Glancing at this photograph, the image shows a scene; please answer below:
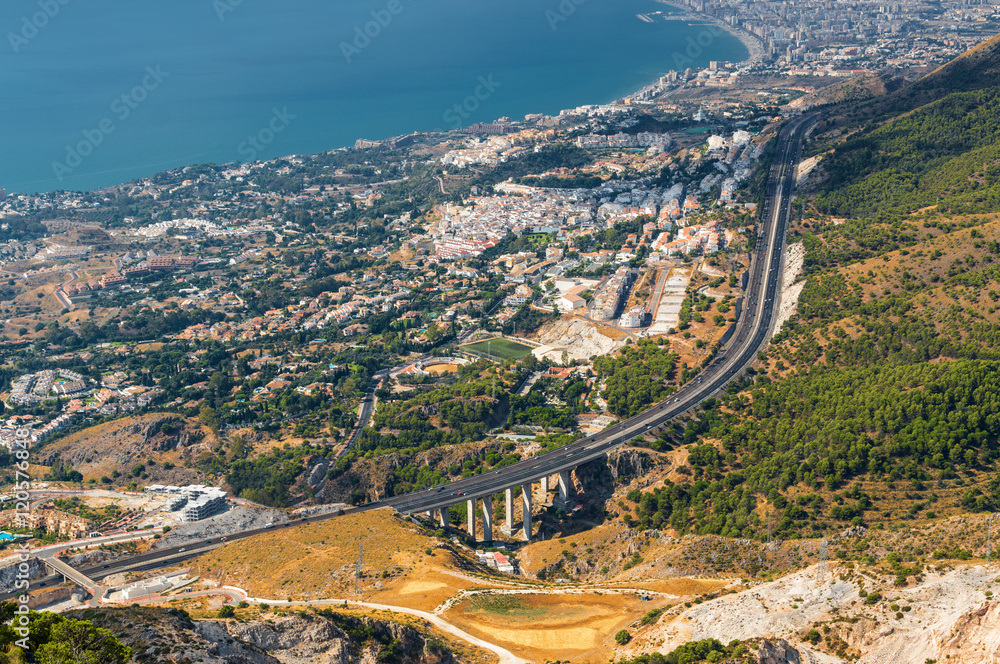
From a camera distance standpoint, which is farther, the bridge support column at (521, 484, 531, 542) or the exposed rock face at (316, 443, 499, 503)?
the exposed rock face at (316, 443, 499, 503)

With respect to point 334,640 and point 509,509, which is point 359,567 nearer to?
point 334,640

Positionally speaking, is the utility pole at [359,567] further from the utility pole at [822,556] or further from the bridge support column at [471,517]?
the utility pole at [822,556]

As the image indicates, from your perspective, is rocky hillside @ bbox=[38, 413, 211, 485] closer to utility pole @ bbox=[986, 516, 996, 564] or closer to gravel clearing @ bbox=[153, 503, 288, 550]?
gravel clearing @ bbox=[153, 503, 288, 550]

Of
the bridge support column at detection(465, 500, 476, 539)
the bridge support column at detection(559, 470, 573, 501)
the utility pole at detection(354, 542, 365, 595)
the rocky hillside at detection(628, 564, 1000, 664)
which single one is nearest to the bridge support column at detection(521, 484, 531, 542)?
the bridge support column at detection(559, 470, 573, 501)

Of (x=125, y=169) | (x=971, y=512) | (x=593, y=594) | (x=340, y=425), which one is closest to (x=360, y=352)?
(x=340, y=425)

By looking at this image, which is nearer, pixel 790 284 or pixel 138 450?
pixel 138 450

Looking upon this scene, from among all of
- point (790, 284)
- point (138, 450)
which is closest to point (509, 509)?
point (138, 450)
